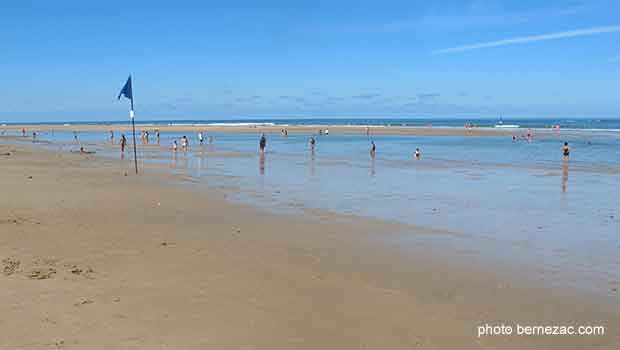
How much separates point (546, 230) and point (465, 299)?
6.11m

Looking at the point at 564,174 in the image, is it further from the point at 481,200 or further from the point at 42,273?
the point at 42,273

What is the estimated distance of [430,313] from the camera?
698 centimetres

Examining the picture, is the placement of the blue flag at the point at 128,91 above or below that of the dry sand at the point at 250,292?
above

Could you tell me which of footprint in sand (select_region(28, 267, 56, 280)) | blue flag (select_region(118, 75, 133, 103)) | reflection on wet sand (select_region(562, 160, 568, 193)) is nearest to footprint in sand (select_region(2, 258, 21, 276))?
footprint in sand (select_region(28, 267, 56, 280))

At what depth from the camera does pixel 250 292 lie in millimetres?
7703

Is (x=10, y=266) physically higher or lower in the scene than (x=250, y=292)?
higher

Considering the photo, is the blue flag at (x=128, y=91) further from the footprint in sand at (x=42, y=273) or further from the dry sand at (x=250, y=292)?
the footprint in sand at (x=42, y=273)

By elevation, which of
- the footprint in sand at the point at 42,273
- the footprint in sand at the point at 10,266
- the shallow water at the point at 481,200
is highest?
the footprint in sand at the point at 10,266

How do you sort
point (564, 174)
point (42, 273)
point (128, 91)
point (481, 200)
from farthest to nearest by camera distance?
point (564, 174), point (128, 91), point (481, 200), point (42, 273)

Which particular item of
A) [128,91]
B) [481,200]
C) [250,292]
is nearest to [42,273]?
[250,292]

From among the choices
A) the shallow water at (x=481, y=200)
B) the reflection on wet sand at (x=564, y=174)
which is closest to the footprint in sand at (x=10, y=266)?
the shallow water at (x=481, y=200)

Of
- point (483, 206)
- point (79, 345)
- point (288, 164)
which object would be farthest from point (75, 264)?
point (288, 164)

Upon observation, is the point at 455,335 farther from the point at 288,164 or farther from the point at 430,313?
the point at 288,164

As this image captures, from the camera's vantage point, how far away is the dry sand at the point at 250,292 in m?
6.09
